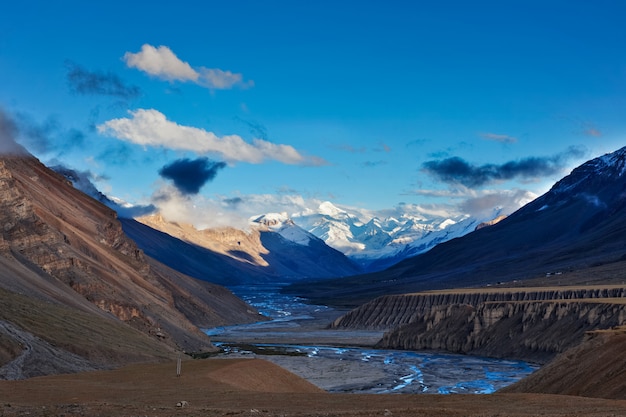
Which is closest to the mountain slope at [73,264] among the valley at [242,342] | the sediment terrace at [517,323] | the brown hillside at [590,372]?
the valley at [242,342]

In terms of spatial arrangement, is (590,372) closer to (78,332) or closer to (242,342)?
(78,332)

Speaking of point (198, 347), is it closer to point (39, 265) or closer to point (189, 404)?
point (39, 265)

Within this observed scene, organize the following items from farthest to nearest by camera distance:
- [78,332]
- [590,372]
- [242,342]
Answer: [242,342] < [78,332] < [590,372]

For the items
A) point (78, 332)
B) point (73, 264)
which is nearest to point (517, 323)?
point (73, 264)

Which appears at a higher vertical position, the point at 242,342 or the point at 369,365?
the point at 369,365

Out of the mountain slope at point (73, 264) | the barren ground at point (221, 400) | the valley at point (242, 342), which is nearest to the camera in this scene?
the barren ground at point (221, 400)

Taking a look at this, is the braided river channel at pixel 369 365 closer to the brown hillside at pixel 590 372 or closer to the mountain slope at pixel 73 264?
the mountain slope at pixel 73 264

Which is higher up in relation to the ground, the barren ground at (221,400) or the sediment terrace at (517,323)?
the sediment terrace at (517,323)
